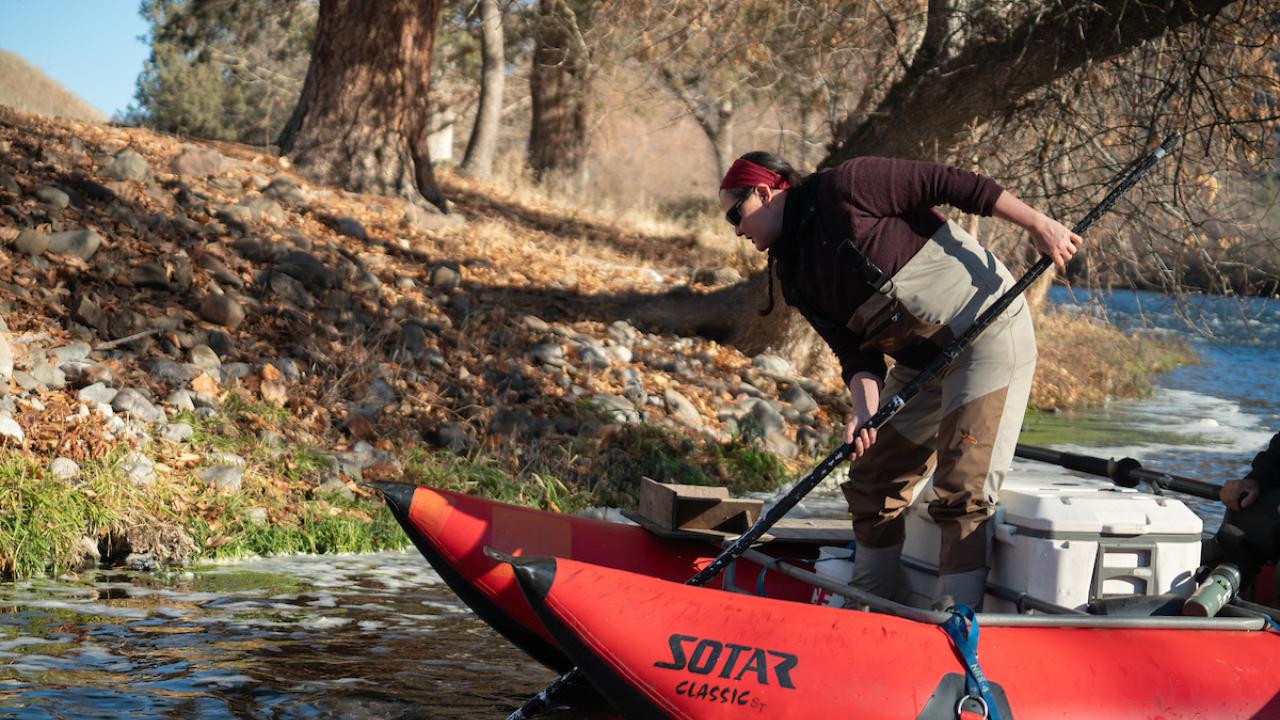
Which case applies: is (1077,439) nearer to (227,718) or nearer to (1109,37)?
(1109,37)

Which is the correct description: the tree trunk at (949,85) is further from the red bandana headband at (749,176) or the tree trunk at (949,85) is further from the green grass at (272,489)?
the red bandana headband at (749,176)

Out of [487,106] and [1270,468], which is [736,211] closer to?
[1270,468]

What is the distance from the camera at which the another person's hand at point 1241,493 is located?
4859mm

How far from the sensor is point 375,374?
895cm

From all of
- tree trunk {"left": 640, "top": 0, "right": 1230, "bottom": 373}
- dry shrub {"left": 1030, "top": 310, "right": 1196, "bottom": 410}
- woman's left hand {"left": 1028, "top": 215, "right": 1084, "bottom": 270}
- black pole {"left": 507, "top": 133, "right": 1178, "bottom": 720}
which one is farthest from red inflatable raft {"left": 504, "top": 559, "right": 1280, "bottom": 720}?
dry shrub {"left": 1030, "top": 310, "right": 1196, "bottom": 410}

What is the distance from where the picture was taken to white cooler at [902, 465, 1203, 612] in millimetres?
4547

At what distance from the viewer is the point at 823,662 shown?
388 cm

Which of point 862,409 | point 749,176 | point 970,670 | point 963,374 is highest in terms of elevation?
point 749,176

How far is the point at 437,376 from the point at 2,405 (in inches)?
120

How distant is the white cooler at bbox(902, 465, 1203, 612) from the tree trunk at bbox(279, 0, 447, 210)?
8910 mm

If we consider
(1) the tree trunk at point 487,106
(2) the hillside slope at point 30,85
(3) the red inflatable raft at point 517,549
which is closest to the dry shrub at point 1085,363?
(1) the tree trunk at point 487,106

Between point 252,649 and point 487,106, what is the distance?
15.4 meters

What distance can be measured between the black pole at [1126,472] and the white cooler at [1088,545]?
528mm

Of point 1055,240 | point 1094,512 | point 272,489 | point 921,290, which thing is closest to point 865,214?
point 921,290
